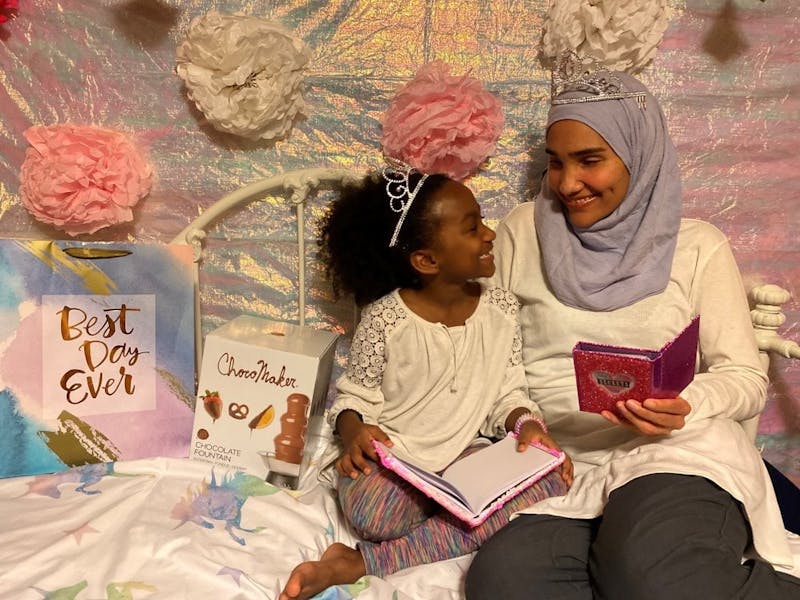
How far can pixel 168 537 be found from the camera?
1.10 m

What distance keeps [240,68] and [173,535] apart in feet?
2.82

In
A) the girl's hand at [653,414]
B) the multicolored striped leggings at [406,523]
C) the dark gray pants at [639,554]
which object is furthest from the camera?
the multicolored striped leggings at [406,523]

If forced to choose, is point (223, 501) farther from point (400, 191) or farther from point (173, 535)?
point (400, 191)

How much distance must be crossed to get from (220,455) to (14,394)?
1.32 feet

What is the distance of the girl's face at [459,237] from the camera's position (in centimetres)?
128

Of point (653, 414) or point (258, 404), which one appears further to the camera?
point (258, 404)

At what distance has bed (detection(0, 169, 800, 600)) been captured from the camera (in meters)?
1.01

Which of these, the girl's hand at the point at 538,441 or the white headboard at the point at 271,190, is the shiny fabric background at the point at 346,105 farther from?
the girl's hand at the point at 538,441

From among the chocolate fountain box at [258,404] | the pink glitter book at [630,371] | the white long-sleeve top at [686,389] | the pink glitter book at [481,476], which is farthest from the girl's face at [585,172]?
the chocolate fountain box at [258,404]

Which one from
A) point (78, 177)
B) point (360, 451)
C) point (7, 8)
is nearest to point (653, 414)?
point (360, 451)

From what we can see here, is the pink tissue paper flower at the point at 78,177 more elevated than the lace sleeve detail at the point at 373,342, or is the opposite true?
the pink tissue paper flower at the point at 78,177

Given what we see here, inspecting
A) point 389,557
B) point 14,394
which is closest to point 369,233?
point 389,557

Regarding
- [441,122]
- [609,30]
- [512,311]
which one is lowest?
[512,311]

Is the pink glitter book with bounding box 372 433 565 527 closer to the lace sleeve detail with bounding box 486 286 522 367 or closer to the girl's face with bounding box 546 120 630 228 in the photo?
the lace sleeve detail with bounding box 486 286 522 367
